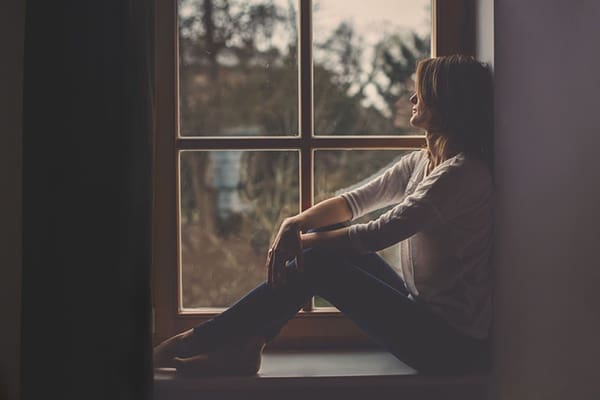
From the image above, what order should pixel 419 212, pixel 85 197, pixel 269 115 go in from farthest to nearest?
pixel 269 115 → pixel 419 212 → pixel 85 197

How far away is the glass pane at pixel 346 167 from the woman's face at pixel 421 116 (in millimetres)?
142

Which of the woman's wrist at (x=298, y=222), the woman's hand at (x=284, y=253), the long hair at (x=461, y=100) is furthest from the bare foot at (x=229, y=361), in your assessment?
the long hair at (x=461, y=100)

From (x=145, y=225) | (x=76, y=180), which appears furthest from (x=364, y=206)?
(x=76, y=180)

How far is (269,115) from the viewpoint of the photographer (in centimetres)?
163

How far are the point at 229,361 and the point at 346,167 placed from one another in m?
0.54

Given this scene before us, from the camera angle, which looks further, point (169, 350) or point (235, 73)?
point (235, 73)

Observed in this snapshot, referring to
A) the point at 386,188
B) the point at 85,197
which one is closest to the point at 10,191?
the point at 85,197

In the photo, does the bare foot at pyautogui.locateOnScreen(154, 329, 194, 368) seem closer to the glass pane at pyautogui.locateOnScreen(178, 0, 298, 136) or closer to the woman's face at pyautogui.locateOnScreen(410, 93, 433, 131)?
the glass pane at pyautogui.locateOnScreen(178, 0, 298, 136)

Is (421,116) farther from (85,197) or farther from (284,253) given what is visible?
(85,197)

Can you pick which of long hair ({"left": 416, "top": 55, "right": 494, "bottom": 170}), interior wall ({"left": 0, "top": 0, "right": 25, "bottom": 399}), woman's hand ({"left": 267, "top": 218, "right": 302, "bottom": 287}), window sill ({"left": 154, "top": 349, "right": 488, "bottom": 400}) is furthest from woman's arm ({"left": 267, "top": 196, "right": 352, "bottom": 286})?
interior wall ({"left": 0, "top": 0, "right": 25, "bottom": 399})

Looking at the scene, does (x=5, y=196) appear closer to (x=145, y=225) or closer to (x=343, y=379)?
(x=145, y=225)

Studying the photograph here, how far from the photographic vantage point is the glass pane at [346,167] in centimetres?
163

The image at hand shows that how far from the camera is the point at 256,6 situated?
5.33ft

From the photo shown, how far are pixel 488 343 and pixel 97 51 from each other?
1048 millimetres
